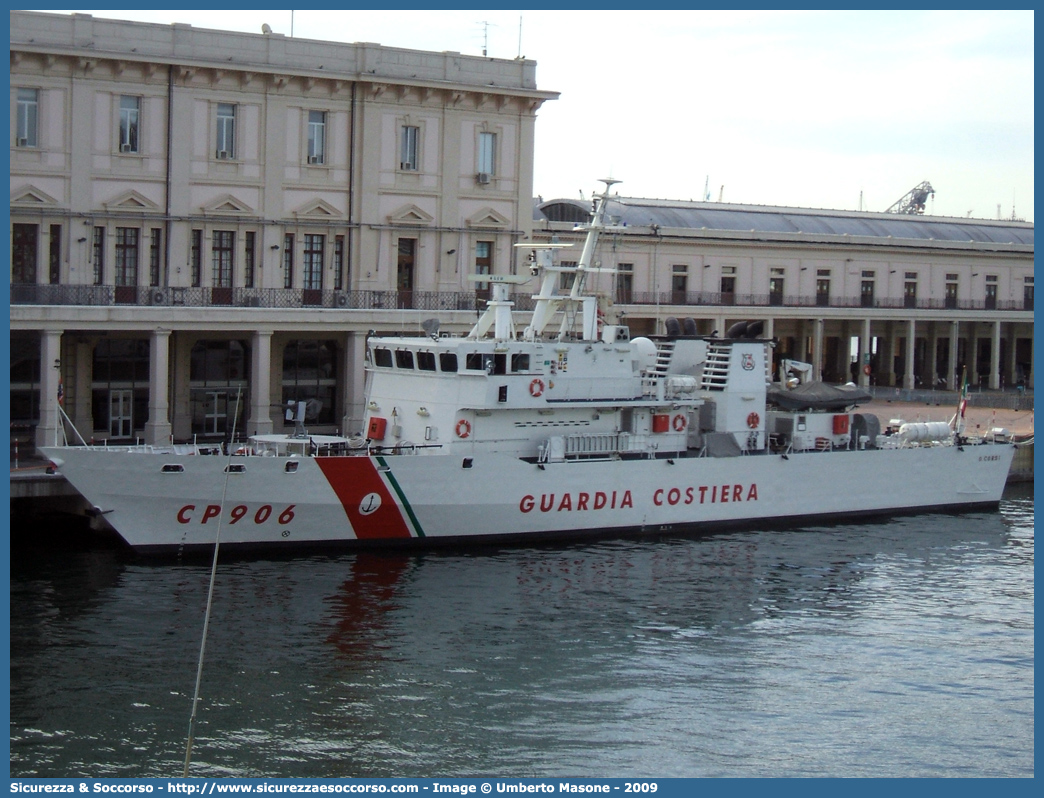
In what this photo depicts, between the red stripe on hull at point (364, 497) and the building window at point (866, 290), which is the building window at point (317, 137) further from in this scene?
the building window at point (866, 290)

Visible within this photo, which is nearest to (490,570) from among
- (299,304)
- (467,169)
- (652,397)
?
(652,397)

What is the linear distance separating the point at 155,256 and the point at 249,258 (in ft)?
9.74

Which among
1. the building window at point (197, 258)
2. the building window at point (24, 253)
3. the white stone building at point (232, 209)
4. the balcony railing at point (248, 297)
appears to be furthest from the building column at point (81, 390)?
the building window at point (197, 258)

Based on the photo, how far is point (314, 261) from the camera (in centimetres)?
4447

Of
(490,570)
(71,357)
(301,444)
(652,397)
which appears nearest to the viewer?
(490,570)

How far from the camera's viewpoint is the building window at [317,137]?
144 ft

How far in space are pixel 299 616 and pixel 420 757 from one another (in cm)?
808

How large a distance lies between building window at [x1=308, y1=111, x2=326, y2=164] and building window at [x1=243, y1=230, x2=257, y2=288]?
3066 millimetres

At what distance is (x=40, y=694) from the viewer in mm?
22000

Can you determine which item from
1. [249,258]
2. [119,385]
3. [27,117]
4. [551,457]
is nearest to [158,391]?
[119,385]

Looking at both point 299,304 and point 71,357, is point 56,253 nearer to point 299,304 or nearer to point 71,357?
point 71,357

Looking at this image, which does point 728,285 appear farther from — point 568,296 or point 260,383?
point 260,383

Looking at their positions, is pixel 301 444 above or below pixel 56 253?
below

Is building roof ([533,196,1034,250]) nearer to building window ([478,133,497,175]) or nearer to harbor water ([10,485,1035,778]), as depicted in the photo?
building window ([478,133,497,175])
